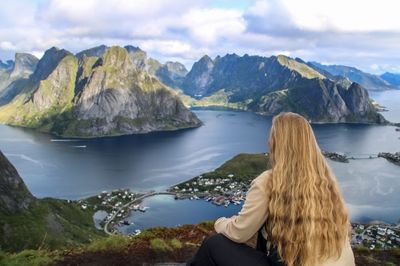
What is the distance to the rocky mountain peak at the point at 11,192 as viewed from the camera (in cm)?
8725

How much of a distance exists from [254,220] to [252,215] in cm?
8

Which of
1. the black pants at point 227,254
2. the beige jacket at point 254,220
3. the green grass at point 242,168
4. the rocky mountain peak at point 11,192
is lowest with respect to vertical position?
the green grass at point 242,168

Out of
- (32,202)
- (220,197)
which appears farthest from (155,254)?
(220,197)

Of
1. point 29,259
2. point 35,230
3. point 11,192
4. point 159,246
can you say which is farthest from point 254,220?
point 11,192

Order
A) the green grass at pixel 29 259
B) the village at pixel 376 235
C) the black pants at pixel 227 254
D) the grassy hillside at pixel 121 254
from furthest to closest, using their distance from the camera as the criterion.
Result: 1. the village at pixel 376 235
2. the grassy hillside at pixel 121 254
3. the green grass at pixel 29 259
4. the black pants at pixel 227 254

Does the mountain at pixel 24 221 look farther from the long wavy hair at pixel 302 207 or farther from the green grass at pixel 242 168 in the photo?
the green grass at pixel 242 168

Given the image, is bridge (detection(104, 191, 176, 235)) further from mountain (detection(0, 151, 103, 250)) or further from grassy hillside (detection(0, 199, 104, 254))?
grassy hillside (detection(0, 199, 104, 254))

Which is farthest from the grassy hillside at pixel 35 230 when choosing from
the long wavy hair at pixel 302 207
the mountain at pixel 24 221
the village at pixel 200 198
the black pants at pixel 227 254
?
the long wavy hair at pixel 302 207

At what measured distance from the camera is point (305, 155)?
19.7 ft

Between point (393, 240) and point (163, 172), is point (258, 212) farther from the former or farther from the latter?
point (163, 172)

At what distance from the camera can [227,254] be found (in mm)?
6262

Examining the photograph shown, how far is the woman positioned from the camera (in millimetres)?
5879

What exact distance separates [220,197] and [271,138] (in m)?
143

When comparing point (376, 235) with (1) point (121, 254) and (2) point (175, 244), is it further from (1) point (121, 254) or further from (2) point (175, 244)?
(1) point (121, 254)
